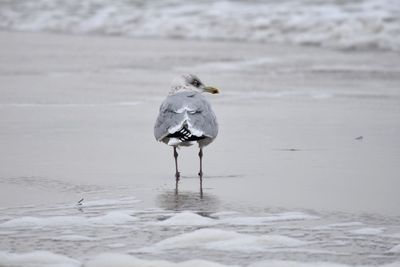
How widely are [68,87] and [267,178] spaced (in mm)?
5068

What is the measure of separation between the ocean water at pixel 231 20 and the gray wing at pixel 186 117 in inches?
325

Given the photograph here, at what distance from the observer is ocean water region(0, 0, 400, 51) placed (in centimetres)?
1641

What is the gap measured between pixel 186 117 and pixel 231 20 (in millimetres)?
10903

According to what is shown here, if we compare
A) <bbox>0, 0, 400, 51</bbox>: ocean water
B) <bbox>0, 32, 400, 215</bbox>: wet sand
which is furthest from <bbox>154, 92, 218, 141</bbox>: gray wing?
<bbox>0, 0, 400, 51</bbox>: ocean water

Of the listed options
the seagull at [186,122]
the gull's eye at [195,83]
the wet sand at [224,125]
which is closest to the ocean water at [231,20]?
the wet sand at [224,125]

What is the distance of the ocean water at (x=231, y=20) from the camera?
16406 millimetres

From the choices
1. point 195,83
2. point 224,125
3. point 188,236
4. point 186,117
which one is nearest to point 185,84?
point 195,83

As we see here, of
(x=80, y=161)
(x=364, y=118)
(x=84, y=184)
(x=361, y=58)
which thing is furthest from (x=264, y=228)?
(x=361, y=58)

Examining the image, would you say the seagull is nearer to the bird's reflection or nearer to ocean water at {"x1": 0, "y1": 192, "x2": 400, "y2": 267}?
the bird's reflection

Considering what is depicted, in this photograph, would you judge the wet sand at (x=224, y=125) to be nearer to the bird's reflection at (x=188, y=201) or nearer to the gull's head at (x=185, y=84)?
the bird's reflection at (x=188, y=201)

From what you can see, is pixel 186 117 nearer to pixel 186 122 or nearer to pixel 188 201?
pixel 186 122

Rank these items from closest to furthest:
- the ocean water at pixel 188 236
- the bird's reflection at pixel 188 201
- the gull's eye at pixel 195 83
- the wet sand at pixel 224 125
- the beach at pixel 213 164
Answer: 1. the ocean water at pixel 188 236
2. the beach at pixel 213 164
3. the bird's reflection at pixel 188 201
4. the wet sand at pixel 224 125
5. the gull's eye at pixel 195 83

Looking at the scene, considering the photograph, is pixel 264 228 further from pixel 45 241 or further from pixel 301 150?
pixel 301 150

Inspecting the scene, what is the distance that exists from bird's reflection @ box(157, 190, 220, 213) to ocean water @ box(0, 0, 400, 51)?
9.02 m
